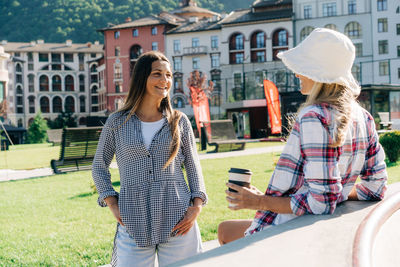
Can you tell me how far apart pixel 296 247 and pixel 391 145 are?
9.45m

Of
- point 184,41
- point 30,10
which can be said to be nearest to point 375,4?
point 184,41

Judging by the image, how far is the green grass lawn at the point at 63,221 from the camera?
4309 millimetres

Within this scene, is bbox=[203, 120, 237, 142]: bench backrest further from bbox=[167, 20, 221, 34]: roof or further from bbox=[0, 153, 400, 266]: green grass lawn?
bbox=[167, 20, 221, 34]: roof

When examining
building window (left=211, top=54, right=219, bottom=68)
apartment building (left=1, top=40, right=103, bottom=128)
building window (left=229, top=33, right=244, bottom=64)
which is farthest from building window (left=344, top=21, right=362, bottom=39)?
apartment building (left=1, top=40, right=103, bottom=128)

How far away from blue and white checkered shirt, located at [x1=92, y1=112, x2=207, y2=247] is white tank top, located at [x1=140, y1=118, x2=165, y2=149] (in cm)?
3

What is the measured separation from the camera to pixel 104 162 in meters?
2.59

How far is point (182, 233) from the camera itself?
252cm

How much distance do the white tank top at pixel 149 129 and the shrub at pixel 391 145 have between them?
865cm

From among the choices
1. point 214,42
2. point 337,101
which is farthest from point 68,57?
point 337,101

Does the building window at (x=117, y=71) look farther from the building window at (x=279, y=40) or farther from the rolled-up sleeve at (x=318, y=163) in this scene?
the rolled-up sleeve at (x=318, y=163)

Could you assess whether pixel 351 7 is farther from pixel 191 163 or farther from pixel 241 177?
pixel 241 177

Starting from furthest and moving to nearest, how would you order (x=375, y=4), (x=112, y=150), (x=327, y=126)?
(x=375, y=4) → (x=112, y=150) → (x=327, y=126)

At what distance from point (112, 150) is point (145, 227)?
487 millimetres

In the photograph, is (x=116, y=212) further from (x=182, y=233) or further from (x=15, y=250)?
(x=15, y=250)
